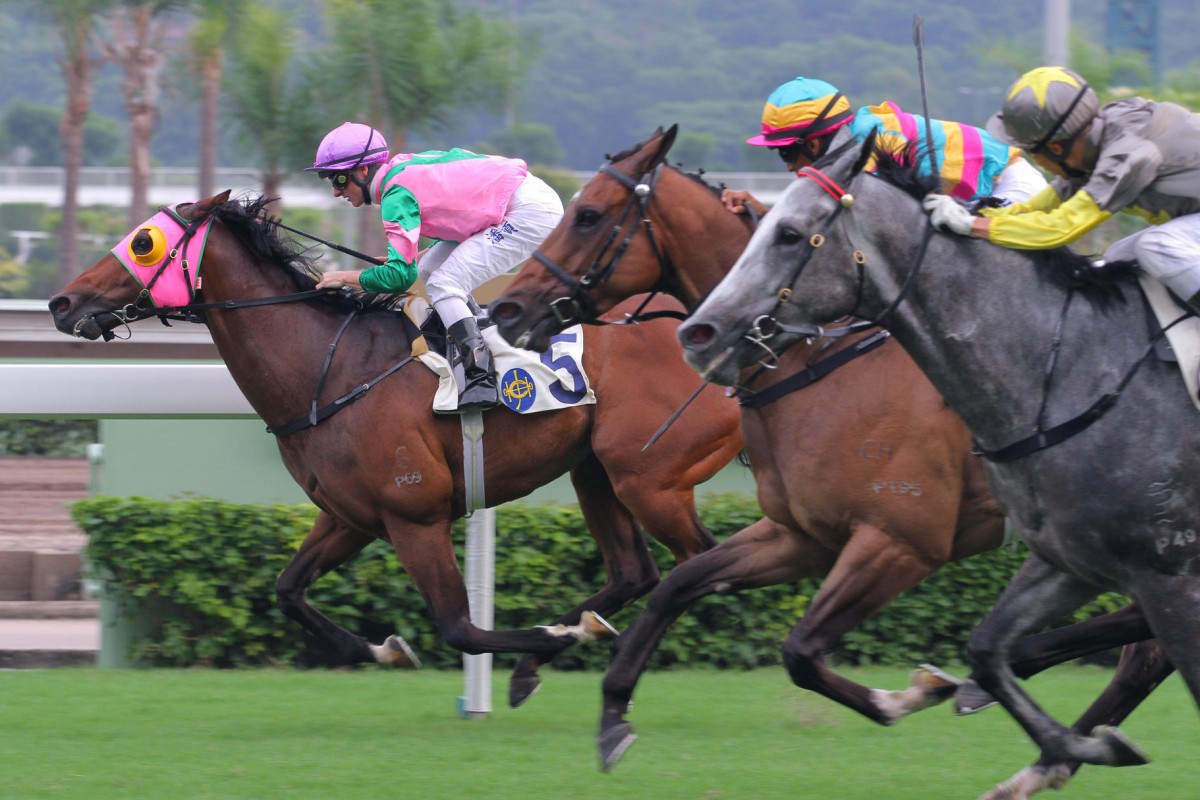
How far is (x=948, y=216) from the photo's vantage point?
3.76 meters

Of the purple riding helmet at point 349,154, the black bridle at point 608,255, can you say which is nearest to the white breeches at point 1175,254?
the black bridle at point 608,255

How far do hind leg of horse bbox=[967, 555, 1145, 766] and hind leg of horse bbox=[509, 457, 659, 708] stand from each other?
1.99 m

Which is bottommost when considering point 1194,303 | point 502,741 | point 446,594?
point 502,741

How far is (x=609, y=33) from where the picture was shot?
3061 inches

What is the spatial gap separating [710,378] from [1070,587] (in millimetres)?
1199

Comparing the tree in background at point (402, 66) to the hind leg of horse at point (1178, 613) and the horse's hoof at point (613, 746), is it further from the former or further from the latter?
the hind leg of horse at point (1178, 613)

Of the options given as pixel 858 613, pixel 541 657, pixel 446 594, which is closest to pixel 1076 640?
pixel 858 613

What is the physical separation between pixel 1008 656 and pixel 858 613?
445 millimetres

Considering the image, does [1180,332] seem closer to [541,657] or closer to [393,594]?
[541,657]

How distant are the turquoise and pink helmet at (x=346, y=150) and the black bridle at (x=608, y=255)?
1115 millimetres

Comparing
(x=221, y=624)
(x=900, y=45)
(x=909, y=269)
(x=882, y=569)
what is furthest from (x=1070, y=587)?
(x=900, y=45)

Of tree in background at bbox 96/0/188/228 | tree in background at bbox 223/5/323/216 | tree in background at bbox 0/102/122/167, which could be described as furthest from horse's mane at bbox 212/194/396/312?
tree in background at bbox 0/102/122/167

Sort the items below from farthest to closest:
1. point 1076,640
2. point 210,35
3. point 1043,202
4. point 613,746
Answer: point 210,35, point 613,746, point 1076,640, point 1043,202

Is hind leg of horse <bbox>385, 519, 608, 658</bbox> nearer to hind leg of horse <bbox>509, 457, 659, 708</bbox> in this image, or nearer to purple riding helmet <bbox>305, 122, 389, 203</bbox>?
hind leg of horse <bbox>509, 457, 659, 708</bbox>
